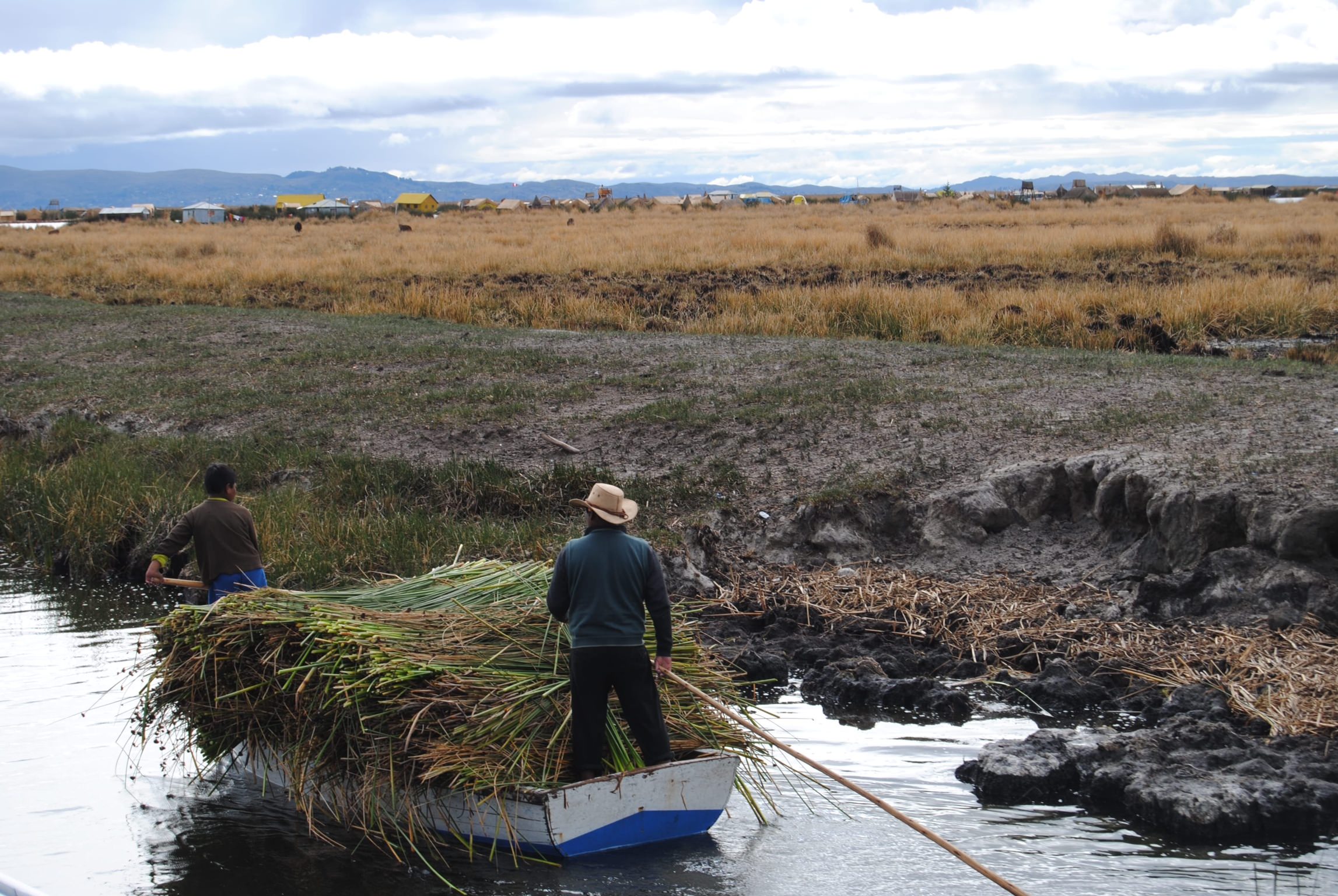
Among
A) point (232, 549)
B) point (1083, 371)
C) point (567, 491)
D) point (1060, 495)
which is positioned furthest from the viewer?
point (1083, 371)

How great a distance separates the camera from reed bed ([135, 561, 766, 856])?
5773 mm

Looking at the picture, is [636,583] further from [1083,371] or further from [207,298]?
[207,298]

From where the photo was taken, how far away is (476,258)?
30828 millimetres

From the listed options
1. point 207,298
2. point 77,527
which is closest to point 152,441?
point 77,527

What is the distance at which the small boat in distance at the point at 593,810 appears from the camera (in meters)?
5.61

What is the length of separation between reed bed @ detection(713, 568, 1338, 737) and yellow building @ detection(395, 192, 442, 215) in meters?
92.2

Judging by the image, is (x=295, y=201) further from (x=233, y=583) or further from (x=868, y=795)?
(x=868, y=795)

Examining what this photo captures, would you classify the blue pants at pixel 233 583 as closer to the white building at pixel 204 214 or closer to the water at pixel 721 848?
the water at pixel 721 848

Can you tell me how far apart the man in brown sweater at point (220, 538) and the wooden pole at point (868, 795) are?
3.00 metres

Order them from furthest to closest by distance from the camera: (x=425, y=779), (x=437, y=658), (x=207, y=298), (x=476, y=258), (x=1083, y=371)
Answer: (x=476, y=258), (x=207, y=298), (x=1083, y=371), (x=437, y=658), (x=425, y=779)

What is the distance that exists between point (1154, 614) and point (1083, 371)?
572 centimetres

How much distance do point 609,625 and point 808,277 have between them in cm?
2003

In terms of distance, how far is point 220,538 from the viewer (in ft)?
24.7

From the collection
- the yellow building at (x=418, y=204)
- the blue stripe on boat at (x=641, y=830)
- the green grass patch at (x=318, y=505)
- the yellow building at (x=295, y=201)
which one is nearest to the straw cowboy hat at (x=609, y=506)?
the blue stripe on boat at (x=641, y=830)
